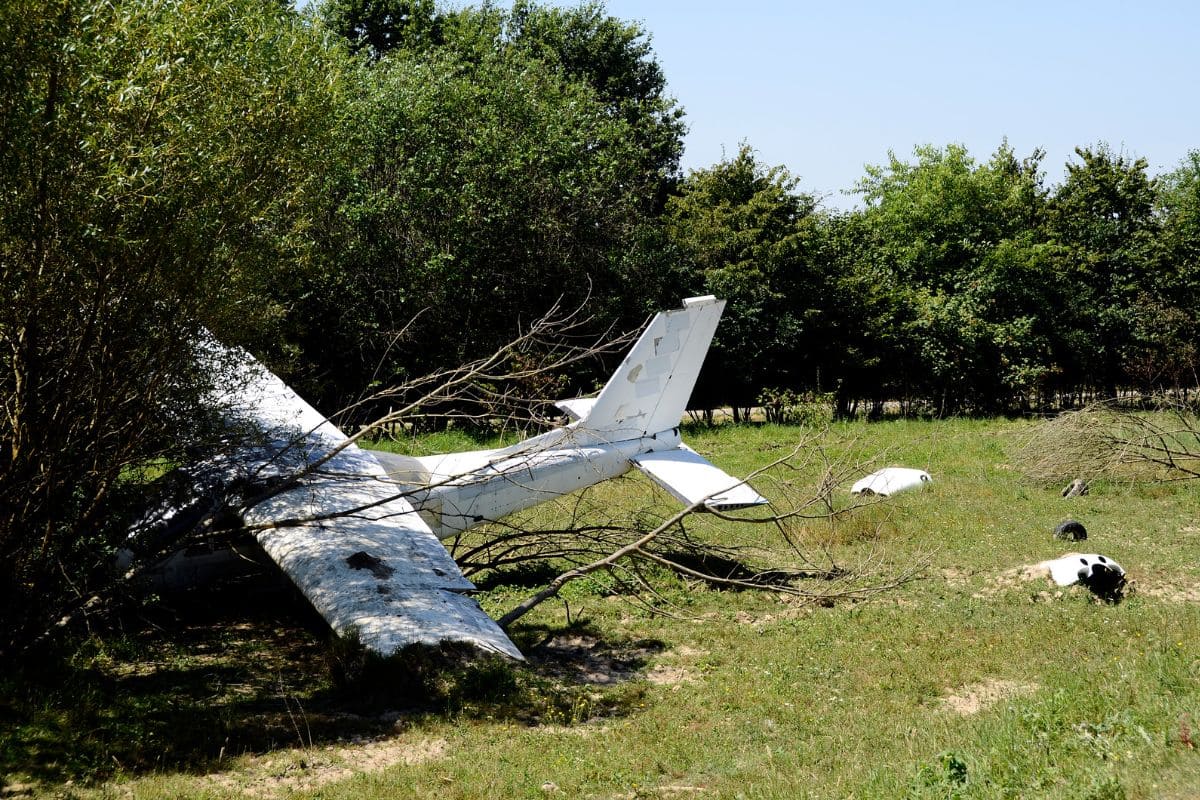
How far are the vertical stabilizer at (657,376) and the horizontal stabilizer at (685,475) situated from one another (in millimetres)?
433

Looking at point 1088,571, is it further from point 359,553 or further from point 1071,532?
point 359,553

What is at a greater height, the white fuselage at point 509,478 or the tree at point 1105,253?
the tree at point 1105,253

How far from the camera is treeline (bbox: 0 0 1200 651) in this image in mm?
7996

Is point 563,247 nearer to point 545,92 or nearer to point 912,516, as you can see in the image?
point 545,92

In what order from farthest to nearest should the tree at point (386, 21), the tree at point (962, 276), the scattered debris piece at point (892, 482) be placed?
1. the tree at point (386, 21)
2. the tree at point (962, 276)
3. the scattered debris piece at point (892, 482)

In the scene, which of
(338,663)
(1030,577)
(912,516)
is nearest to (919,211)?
(912,516)

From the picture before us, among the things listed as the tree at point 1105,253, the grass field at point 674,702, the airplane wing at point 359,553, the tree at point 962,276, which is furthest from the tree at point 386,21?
the grass field at point 674,702

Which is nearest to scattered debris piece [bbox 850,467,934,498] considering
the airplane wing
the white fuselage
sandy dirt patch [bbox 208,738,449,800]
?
the white fuselage

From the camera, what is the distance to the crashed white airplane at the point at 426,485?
9.04 m

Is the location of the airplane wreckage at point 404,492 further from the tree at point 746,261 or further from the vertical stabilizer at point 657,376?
the tree at point 746,261

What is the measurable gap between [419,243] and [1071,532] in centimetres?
1645

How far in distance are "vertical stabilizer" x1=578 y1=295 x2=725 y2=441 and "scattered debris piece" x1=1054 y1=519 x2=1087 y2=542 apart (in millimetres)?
6006

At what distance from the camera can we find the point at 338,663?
8.64 metres

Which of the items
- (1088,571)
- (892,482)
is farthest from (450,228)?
(1088,571)
